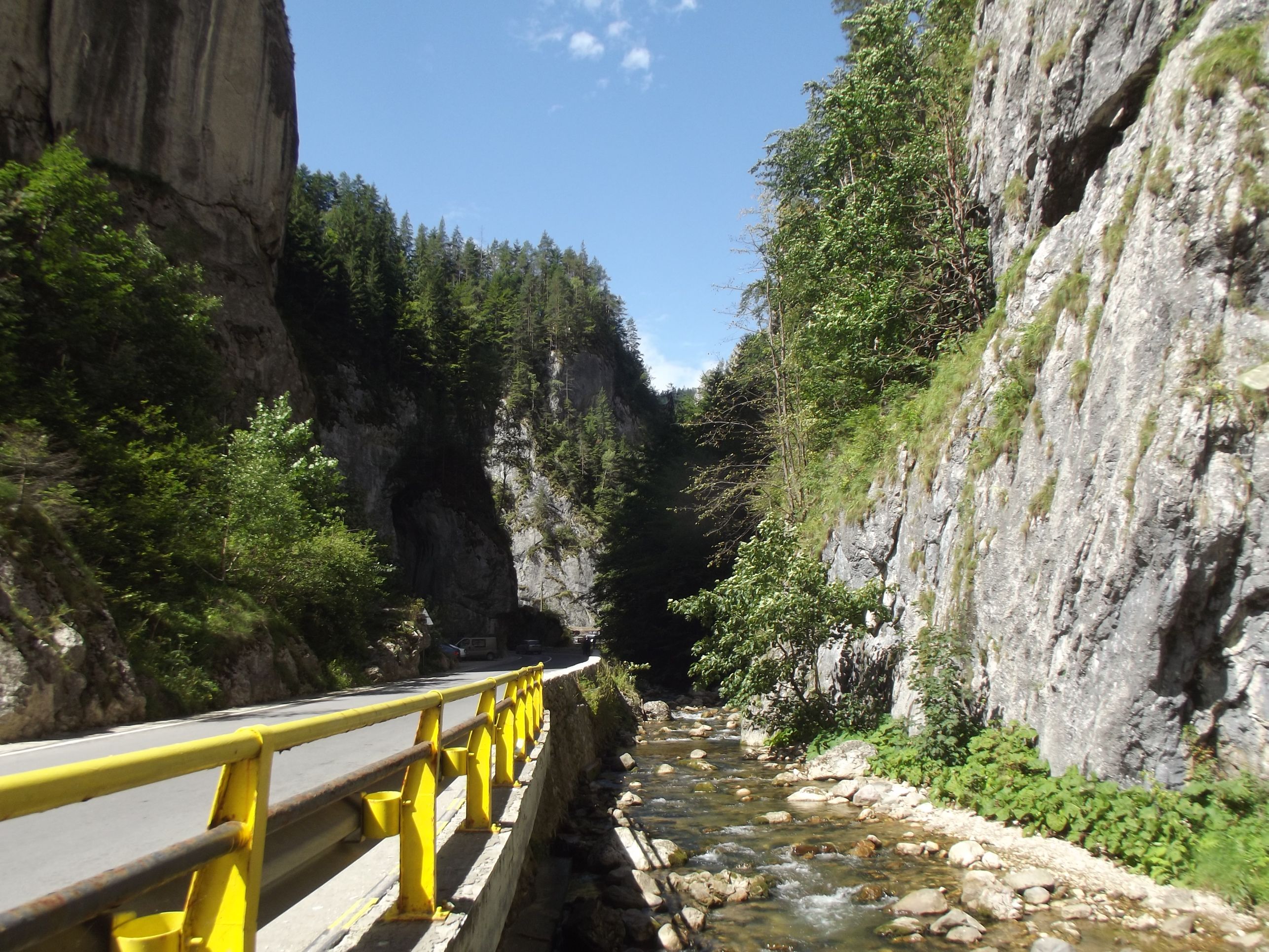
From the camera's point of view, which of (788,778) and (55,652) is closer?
(55,652)

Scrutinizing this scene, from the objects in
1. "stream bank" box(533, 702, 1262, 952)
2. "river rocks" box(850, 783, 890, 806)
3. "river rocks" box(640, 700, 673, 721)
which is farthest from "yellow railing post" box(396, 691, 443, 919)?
"river rocks" box(640, 700, 673, 721)

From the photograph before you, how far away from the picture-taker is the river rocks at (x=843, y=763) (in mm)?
14023

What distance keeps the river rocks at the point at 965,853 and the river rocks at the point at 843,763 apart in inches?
169

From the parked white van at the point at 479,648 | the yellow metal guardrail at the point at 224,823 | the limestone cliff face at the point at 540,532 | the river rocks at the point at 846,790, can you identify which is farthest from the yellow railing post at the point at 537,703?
the limestone cliff face at the point at 540,532

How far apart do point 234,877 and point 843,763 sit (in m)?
14.1

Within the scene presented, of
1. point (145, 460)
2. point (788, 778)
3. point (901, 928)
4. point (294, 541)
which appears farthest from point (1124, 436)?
point (294, 541)

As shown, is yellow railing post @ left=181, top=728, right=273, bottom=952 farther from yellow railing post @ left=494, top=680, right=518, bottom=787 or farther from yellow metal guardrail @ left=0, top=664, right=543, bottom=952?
yellow railing post @ left=494, top=680, right=518, bottom=787

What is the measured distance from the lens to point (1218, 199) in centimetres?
853

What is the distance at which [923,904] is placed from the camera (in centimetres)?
789

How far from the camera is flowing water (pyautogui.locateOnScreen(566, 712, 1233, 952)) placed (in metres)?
7.17

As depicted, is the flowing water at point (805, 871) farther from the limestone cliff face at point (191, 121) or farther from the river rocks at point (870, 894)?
the limestone cliff face at point (191, 121)

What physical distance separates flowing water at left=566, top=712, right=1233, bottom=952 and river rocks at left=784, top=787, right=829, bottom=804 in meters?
0.16

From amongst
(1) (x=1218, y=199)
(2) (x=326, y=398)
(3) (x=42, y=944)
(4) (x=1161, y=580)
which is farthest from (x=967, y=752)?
(2) (x=326, y=398)

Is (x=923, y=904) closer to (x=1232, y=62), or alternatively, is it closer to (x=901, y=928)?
(x=901, y=928)
